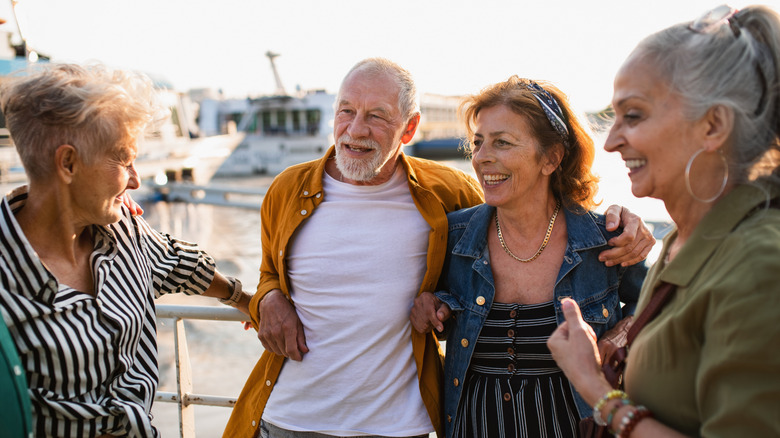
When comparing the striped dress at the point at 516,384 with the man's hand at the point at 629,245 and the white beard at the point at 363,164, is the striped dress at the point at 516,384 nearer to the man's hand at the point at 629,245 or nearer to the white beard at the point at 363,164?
the man's hand at the point at 629,245

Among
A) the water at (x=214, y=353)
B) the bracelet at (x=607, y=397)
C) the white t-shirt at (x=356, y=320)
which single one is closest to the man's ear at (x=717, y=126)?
the bracelet at (x=607, y=397)

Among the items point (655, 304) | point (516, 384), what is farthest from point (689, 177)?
point (516, 384)

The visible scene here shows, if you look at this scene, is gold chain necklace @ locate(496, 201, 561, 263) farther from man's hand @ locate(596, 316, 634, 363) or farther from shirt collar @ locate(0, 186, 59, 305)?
shirt collar @ locate(0, 186, 59, 305)

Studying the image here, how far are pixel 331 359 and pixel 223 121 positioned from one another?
48082 millimetres

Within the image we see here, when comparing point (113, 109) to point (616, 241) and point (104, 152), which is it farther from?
point (616, 241)

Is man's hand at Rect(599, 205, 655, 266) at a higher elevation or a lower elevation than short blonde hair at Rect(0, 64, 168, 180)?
lower

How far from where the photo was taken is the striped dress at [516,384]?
2012mm

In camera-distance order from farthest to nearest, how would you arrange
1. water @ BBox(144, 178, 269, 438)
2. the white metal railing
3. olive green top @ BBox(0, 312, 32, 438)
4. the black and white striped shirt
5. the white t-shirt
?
1. water @ BBox(144, 178, 269, 438)
2. the white metal railing
3. the white t-shirt
4. the black and white striped shirt
5. olive green top @ BBox(0, 312, 32, 438)

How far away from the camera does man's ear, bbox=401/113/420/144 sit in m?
2.69

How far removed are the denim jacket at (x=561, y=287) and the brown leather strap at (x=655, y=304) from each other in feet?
2.39

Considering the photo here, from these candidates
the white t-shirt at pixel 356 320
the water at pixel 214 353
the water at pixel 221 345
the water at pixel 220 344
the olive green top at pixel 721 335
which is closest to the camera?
the olive green top at pixel 721 335

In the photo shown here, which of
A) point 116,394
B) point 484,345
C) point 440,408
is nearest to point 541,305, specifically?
point 484,345

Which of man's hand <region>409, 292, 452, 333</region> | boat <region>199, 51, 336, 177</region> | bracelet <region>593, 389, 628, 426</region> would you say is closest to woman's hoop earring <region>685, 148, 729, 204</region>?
bracelet <region>593, 389, 628, 426</region>

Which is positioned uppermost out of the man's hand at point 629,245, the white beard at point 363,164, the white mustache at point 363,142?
the white mustache at point 363,142
